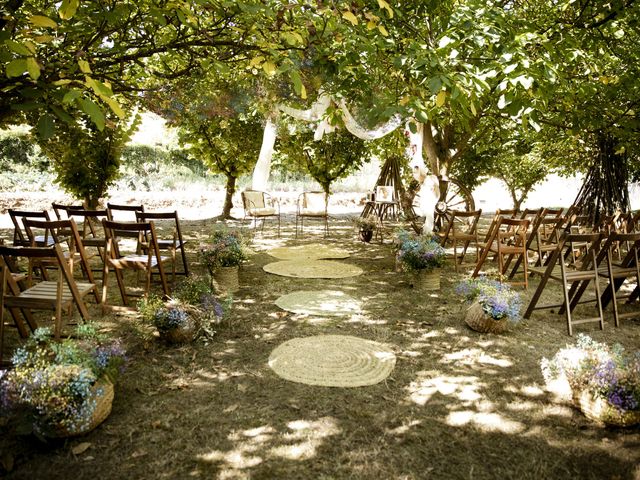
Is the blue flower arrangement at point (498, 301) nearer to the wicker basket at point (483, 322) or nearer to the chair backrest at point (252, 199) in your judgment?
the wicker basket at point (483, 322)

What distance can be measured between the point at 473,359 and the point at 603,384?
111 cm

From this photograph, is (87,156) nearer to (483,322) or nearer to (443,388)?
(483,322)

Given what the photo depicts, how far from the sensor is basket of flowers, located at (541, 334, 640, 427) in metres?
2.57

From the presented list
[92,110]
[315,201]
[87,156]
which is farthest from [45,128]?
[315,201]

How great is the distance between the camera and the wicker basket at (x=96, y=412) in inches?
92.3

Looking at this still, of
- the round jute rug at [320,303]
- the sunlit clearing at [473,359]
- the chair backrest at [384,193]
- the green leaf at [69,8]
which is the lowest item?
Result: the sunlit clearing at [473,359]

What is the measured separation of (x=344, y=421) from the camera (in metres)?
2.70

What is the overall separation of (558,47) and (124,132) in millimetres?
7435

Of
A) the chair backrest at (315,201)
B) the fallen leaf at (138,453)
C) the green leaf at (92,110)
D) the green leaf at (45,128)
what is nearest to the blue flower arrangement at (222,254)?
the fallen leaf at (138,453)

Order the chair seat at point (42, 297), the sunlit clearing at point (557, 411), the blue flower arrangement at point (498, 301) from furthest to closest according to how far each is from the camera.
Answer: the blue flower arrangement at point (498, 301)
the chair seat at point (42, 297)
the sunlit clearing at point (557, 411)

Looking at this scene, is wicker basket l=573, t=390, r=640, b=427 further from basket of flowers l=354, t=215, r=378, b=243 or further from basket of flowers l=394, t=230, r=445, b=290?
basket of flowers l=354, t=215, r=378, b=243

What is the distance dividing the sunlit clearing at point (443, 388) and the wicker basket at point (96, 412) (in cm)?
190

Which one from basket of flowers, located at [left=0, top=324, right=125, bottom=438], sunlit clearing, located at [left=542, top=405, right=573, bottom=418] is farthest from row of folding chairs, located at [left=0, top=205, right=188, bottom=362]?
sunlit clearing, located at [left=542, top=405, right=573, bottom=418]

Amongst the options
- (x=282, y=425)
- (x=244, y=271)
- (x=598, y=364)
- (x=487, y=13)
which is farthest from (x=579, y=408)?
(x=244, y=271)
